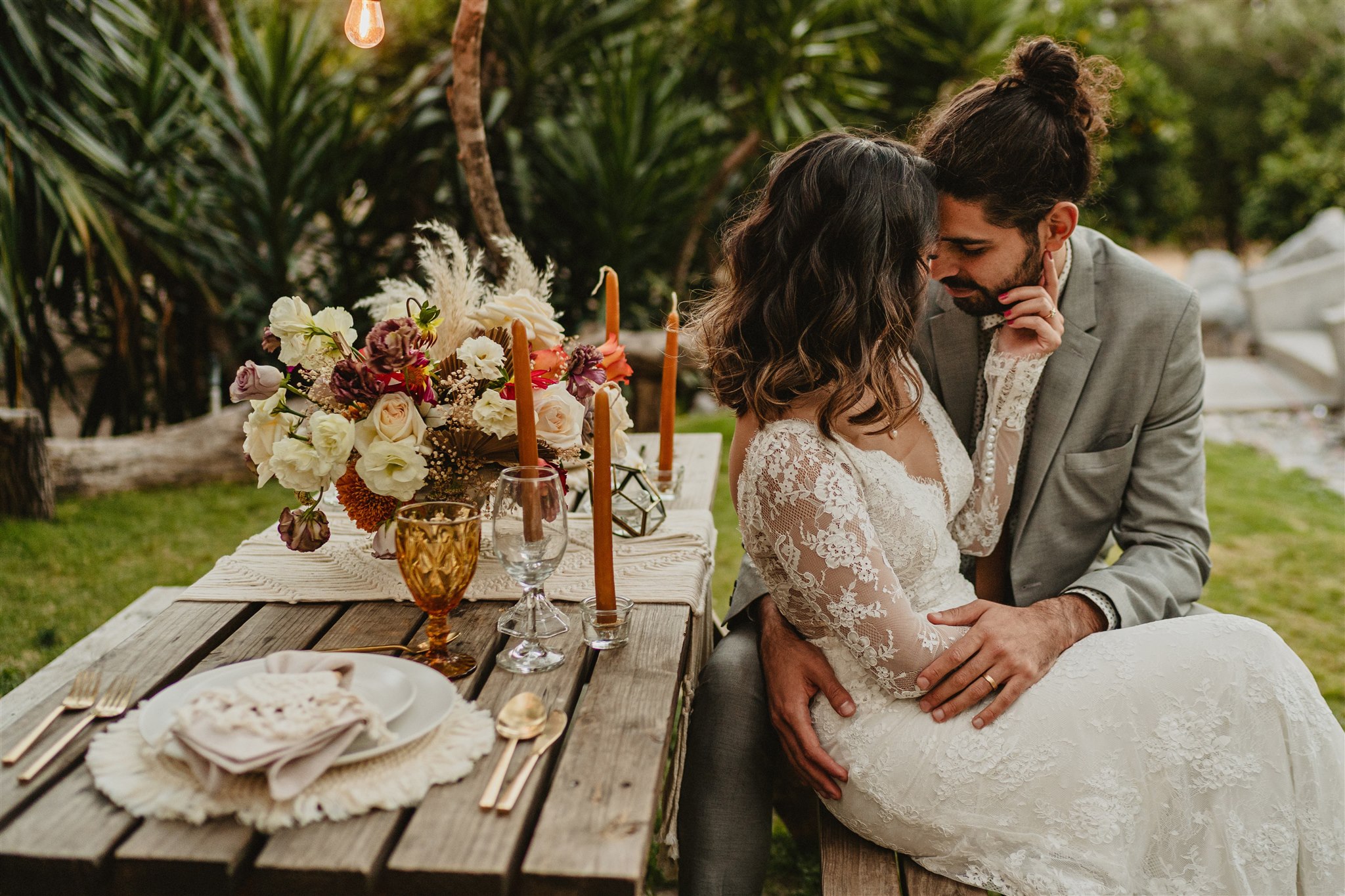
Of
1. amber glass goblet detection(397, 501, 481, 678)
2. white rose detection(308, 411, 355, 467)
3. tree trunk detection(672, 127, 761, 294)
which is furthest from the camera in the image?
tree trunk detection(672, 127, 761, 294)

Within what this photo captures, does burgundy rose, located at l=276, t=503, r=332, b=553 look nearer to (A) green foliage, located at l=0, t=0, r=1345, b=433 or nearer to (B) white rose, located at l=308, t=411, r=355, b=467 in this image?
(B) white rose, located at l=308, t=411, r=355, b=467

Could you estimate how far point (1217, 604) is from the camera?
13.0ft

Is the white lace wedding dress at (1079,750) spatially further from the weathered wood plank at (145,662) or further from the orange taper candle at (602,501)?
the weathered wood plank at (145,662)

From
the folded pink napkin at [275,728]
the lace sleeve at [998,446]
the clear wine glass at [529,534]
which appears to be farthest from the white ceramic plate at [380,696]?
the lace sleeve at [998,446]

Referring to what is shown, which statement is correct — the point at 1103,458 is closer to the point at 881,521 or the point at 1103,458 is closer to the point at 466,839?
the point at 881,521

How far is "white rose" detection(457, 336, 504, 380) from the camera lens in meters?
1.59

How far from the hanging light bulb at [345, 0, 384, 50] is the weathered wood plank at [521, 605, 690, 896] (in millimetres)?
1056

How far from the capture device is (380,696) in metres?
1.29

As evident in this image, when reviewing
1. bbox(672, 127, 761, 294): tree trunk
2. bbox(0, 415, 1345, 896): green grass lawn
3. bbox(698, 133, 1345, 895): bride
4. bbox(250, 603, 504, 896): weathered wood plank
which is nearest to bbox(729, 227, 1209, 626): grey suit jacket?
bbox(698, 133, 1345, 895): bride

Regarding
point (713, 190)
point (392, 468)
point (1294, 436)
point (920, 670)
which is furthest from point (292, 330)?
point (1294, 436)

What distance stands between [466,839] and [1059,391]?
5.32 ft

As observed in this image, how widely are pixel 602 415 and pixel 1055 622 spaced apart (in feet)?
3.10

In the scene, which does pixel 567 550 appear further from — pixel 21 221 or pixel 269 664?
pixel 21 221

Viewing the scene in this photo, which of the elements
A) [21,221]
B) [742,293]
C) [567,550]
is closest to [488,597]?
A: [567,550]
